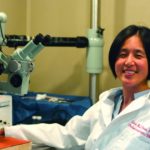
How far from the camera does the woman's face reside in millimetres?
1500

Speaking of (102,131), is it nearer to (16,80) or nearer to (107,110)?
(107,110)

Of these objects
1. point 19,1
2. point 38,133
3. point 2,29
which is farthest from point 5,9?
point 38,133

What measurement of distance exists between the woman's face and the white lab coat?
0.09 meters

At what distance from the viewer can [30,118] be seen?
2.05m

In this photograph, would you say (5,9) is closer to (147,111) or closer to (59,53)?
(59,53)

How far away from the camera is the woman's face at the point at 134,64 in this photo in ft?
4.92

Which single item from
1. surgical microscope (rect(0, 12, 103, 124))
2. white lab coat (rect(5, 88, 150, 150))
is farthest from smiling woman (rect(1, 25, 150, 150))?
surgical microscope (rect(0, 12, 103, 124))

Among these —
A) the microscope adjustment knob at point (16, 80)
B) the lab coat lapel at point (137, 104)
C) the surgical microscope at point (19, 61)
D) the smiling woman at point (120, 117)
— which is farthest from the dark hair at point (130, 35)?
the microscope adjustment knob at point (16, 80)

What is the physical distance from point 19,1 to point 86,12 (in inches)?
23.8

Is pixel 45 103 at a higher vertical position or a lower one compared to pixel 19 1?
lower

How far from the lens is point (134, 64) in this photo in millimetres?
1497

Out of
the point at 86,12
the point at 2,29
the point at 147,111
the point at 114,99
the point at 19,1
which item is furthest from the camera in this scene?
the point at 19,1

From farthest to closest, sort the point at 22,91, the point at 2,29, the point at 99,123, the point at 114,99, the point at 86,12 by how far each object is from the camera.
Result: the point at 86,12 → the point at 22,91 → the point at 2,29 → the point at 114,99 → the point at 99,123

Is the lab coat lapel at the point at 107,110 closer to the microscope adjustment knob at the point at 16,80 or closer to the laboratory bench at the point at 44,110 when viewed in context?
the laboratory bench at the point at 44,110
